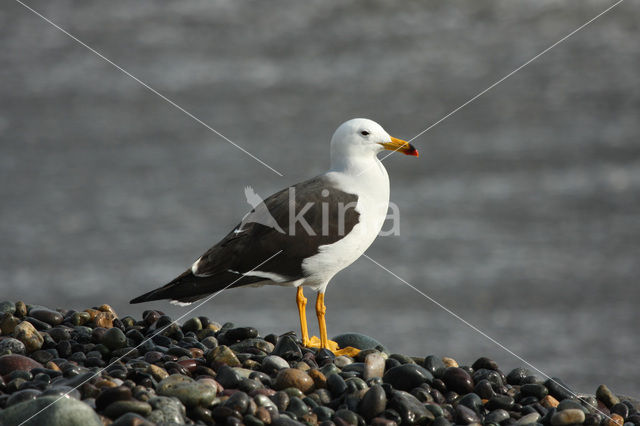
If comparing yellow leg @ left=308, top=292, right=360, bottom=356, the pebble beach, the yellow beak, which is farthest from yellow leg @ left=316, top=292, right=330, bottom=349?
the yellow beak

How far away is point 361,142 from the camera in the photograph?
6.60 metres

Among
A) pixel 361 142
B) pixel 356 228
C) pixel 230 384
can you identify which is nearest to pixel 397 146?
pixel 361 142

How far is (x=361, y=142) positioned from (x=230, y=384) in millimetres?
2614

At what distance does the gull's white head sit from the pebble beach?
167cm

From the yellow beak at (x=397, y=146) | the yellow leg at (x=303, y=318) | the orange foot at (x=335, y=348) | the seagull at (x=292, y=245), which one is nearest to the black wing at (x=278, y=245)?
the seagull at (x=292, y=245)

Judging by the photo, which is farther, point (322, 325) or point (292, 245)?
point (322, 325)

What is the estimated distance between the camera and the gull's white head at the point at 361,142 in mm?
6586

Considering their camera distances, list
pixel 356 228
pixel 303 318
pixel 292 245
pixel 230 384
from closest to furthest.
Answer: pixel 230 384
pixel 292 245
pixel 356 228
pixel 303 318

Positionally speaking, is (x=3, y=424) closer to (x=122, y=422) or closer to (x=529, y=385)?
(x=122, y=422)

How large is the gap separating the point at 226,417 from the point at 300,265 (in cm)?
194

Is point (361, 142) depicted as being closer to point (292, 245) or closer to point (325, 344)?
point (292, 245)

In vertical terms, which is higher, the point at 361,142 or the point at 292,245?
the point at 361,142

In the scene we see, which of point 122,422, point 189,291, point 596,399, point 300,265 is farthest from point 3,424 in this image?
point 596,399

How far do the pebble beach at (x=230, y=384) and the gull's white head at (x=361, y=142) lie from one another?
5.48 feet
